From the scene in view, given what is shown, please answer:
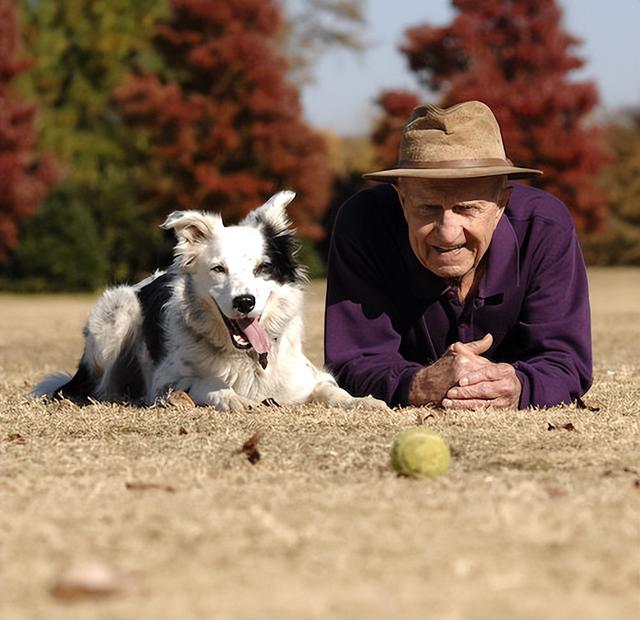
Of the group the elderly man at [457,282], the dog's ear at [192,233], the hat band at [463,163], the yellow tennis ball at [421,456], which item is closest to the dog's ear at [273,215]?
the dog's ear at [192,233]

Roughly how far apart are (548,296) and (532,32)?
92.3 feet

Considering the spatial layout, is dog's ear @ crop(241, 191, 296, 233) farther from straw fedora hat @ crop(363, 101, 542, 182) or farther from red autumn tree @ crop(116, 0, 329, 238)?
red autumn tree @ crop(116, 0, 329, 238)

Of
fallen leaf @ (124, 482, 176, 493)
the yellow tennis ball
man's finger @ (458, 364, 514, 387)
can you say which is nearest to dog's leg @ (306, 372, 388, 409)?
man's finger @ (458, 364, 514, 387)

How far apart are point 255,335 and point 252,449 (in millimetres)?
1813

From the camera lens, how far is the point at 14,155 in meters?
27.0

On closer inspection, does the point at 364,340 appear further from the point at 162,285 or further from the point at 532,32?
the point at 532,32

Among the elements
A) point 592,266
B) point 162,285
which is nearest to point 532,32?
point 592,266

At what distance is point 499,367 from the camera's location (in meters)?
5.34

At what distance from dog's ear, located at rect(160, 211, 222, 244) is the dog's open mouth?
0.52 meters

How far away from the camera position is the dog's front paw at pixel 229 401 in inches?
225

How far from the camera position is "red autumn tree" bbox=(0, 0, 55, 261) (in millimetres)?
26203

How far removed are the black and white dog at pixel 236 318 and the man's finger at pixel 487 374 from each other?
2.46 feet

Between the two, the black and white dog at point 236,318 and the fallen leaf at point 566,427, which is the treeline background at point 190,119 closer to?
the black and white dog at point 236,318

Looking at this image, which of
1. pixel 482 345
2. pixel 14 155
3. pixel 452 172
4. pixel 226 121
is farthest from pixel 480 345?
pixel 226 121
